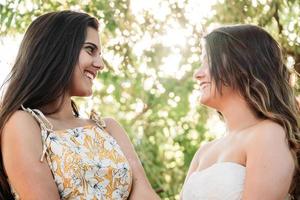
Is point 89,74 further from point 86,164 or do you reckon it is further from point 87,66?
point 86,164

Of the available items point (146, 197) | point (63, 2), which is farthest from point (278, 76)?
point (63, 2)

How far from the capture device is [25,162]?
289 centimetres

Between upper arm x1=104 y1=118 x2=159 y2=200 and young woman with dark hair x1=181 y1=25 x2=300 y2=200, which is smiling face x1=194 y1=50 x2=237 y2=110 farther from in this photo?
upper arm x1=104 y1=118 x2=159 y2=200

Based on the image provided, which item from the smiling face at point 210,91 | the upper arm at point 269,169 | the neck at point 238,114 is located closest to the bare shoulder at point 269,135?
the upper arm at point 269,169

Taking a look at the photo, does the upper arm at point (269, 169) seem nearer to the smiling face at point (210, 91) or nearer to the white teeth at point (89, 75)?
the smiling face at point (210, 91)

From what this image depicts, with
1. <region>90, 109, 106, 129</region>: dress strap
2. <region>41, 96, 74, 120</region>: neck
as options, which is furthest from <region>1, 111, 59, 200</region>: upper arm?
<region>90, 109, 106, 129</region>: dress strap

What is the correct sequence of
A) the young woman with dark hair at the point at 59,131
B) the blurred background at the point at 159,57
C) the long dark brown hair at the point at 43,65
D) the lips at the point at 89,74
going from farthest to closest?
the blurred background at the point at 159,57
the lips at the point at 89,74
the long dark brown hair at the point at 43,65
the young woman with dark hair at the point at 59,131

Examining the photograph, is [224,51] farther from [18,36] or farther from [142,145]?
[142,145]

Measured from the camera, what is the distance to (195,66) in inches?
256

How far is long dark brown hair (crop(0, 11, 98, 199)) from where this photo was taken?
305cm

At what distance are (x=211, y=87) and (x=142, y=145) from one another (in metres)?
3.93

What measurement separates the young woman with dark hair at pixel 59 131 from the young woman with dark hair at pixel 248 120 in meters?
0.32

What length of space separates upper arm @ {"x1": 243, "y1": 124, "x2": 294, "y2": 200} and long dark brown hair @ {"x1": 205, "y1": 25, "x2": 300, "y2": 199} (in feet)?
0.35

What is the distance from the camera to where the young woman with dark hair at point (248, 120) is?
2.82m
